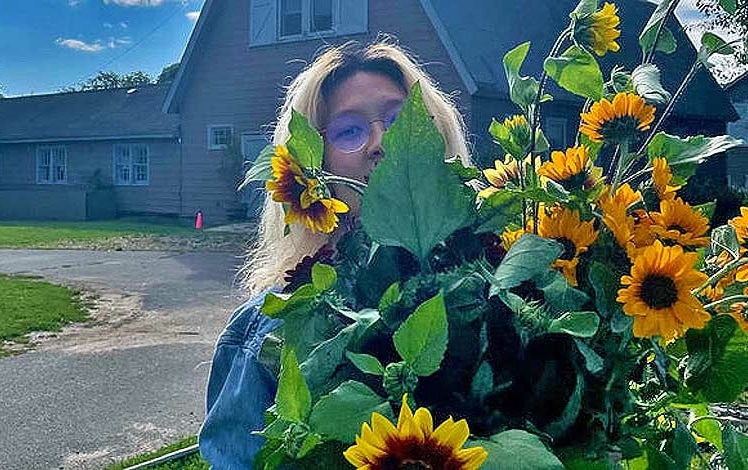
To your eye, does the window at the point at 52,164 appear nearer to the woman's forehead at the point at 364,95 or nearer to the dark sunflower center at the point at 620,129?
the woman's forehead at the point at 364,95

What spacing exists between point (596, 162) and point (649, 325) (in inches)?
9.7

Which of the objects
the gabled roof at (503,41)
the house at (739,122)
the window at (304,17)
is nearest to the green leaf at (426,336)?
the gabled roof at (503,41)

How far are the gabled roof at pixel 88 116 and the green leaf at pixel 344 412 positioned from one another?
18712 mm

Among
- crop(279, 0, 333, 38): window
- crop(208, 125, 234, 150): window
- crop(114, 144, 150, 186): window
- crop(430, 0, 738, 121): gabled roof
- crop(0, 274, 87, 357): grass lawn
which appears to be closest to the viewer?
crop(0, 274, 87, 357): grass lawn

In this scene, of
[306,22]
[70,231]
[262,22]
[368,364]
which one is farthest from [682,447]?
[70,231]

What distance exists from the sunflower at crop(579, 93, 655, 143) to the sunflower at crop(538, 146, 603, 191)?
0.10 ft

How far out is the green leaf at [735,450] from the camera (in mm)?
Answer: 802

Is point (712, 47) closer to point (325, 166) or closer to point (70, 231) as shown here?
point (325, 166)

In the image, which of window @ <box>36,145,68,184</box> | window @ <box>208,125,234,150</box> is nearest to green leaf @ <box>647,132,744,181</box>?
window @ <box>208,125,234,150</box>

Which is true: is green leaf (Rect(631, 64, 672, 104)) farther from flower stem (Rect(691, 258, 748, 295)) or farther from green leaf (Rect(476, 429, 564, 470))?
green leaf (Rect(476, 429, 564, 470))

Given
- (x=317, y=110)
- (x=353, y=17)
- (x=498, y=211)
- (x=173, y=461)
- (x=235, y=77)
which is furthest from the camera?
(x=235, y=77)

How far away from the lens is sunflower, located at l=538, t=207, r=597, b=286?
0.77 m

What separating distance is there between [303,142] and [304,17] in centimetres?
1441

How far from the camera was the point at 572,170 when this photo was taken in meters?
0.82
